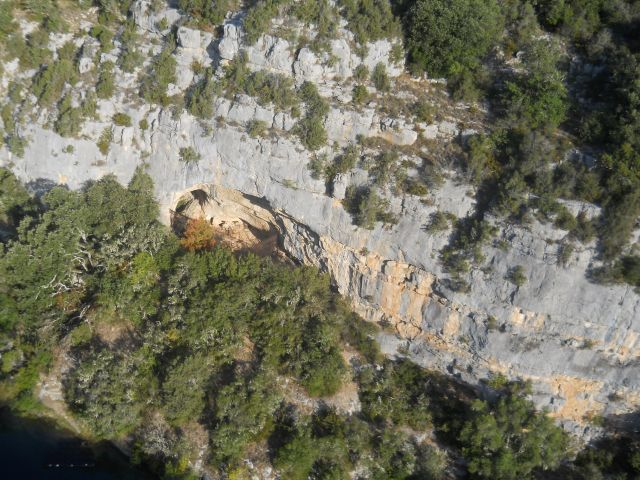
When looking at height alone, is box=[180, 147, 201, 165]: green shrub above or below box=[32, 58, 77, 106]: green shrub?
below

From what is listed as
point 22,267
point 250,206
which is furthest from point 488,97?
point 22,267

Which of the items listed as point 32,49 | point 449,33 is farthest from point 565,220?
point 32,49

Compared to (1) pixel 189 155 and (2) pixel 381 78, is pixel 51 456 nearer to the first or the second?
(1) pixel 189 155

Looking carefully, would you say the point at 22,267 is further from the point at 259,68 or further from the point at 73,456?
the point at 259,68

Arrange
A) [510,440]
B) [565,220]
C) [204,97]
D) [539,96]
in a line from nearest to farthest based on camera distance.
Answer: [565,220] → [539,96] → [510,440] → [204,97]

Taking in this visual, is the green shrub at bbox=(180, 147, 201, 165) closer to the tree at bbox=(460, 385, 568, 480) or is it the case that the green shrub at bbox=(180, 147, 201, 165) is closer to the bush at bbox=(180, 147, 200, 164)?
the bush at bbox=(180, 147, 200, 164)

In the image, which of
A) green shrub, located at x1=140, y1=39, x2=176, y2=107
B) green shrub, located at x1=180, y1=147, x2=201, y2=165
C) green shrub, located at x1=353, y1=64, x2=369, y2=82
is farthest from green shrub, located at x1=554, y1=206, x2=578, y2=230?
green shrub, located at x1=140, y1=39, x2=176, y2=107

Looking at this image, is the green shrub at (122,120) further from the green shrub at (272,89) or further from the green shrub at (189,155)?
the green shrub at (272,89)
